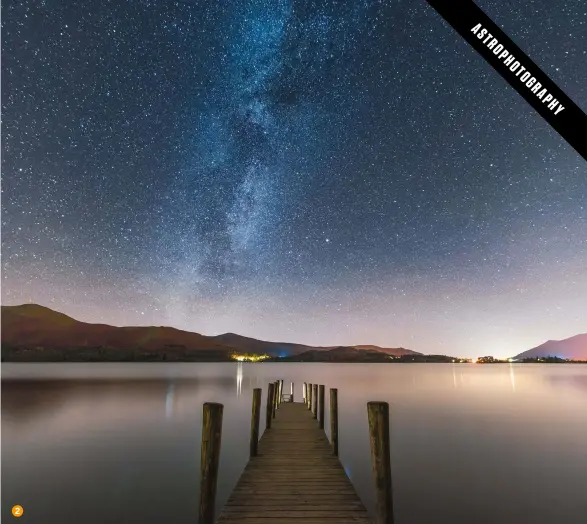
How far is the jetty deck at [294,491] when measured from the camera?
6441mm

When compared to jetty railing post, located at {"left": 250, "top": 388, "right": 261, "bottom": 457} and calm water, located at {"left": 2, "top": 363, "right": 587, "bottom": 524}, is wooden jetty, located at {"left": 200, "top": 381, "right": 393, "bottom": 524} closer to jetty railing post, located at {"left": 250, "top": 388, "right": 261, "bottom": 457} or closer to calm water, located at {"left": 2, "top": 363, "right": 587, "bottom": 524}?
jetty railing post, located at {"left": 250, "top": 388, "right": 261, "bottom": 457}

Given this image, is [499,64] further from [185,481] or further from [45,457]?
[45,457]

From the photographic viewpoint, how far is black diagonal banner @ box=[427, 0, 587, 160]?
8.63 feet

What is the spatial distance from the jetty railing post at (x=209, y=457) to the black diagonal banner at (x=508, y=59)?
5095 millimetres

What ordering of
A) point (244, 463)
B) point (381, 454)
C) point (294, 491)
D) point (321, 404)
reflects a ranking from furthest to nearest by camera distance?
point (321, 404) → point (244, 463) → point (294, 491) → point (381, 454)

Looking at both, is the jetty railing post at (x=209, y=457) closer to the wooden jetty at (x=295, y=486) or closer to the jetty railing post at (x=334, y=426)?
the wooden jetty at (x=295, y=486)

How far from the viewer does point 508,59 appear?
9.39 feet

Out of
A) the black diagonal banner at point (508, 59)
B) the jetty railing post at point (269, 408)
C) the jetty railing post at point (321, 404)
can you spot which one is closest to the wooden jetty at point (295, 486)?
the black diagonal banner at point (508, 59)

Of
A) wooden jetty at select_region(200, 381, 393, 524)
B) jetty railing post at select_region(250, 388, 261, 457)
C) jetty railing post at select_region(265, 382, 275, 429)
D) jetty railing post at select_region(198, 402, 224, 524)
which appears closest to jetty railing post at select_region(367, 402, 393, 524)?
wooden jetty at select_region(200, 381, 393, 524)

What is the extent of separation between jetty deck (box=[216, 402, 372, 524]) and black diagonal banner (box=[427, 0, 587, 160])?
5.89 metres

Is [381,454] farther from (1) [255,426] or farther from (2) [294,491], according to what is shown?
(1) [255,426]

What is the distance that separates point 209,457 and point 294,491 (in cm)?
231

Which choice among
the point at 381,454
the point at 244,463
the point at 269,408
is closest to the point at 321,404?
the point at 269,408

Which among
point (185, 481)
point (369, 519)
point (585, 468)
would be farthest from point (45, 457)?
point (585, 468)
